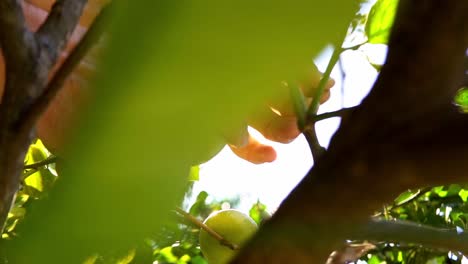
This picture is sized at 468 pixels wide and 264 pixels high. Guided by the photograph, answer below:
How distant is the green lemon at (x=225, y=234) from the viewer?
743mm

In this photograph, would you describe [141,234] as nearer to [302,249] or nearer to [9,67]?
[302,249]

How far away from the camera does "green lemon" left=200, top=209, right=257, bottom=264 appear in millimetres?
743

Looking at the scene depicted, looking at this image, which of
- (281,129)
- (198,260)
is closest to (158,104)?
(281,129)

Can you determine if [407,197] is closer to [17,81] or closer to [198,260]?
[198,260]

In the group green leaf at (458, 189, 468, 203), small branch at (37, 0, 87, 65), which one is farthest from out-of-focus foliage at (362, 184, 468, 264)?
small branch at (37, 0, 87, 65)

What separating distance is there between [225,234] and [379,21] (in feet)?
0.97

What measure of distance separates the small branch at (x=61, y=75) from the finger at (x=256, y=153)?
0.50 m

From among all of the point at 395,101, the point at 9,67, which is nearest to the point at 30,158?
the point at 9,67

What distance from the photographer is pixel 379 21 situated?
758 millimetres

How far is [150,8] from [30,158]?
966 millimetres

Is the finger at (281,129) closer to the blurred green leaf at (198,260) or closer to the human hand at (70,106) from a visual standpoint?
the human hand at (70,106)

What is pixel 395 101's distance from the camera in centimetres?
16

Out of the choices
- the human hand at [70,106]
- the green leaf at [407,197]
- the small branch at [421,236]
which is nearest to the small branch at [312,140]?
the human hand at [70,106]

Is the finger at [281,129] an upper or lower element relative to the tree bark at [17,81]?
lower
